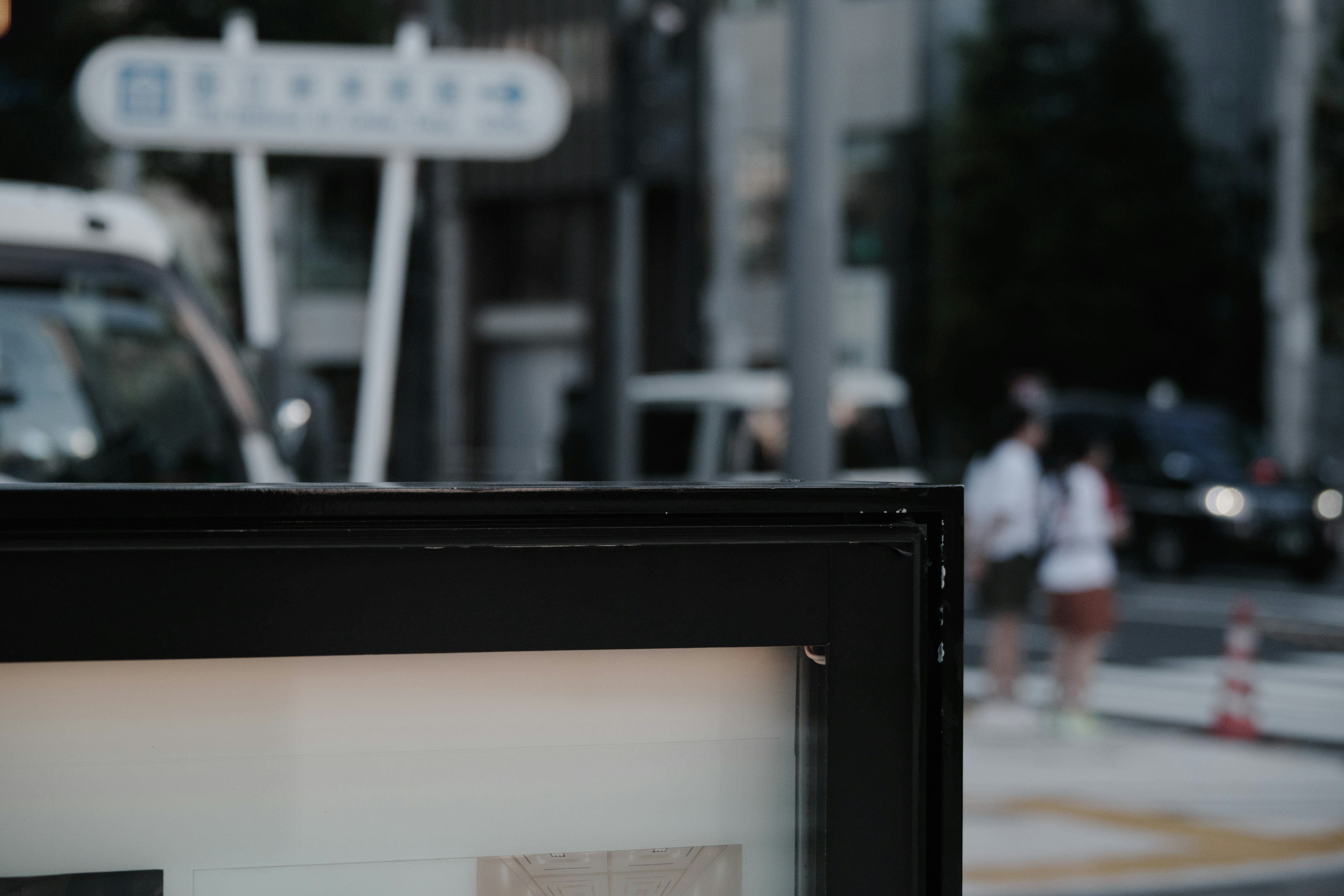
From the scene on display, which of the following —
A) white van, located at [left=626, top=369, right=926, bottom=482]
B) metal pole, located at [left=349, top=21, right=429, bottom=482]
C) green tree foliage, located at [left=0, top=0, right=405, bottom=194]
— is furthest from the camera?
green tree foliage, located at [left=0, top=0, right=405, bottom=194]

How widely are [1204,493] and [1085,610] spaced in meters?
9.94

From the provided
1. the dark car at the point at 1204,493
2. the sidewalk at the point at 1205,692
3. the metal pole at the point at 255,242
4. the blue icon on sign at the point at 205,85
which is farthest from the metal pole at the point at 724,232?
the blue icon on sign at the point at 205,85

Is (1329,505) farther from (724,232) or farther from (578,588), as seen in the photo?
(578,588)

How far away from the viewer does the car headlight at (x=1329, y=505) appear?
1672 centimetres

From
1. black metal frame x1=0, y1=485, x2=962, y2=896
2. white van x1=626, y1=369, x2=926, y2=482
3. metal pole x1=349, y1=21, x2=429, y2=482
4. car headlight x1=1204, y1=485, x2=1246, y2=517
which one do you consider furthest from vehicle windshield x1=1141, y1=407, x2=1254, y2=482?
black metal frame x1=0, y1=485, x2=962, y2=896

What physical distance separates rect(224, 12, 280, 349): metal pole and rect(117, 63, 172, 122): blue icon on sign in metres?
0.47

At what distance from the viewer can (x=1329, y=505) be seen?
666 inches

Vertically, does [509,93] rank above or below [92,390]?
above

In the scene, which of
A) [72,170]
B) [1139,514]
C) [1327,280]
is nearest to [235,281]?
[72,170]

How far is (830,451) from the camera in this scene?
20.6ft

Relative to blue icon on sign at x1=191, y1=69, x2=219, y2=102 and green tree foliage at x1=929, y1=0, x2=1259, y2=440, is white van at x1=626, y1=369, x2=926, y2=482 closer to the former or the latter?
blue icon on sign at x1=191, y1=69, x2=219, y2=102

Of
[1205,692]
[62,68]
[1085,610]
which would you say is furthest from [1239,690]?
[62,68]

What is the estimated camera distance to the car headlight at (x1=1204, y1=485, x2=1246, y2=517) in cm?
1695

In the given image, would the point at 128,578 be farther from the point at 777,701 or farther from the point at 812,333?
the point at 812,333
